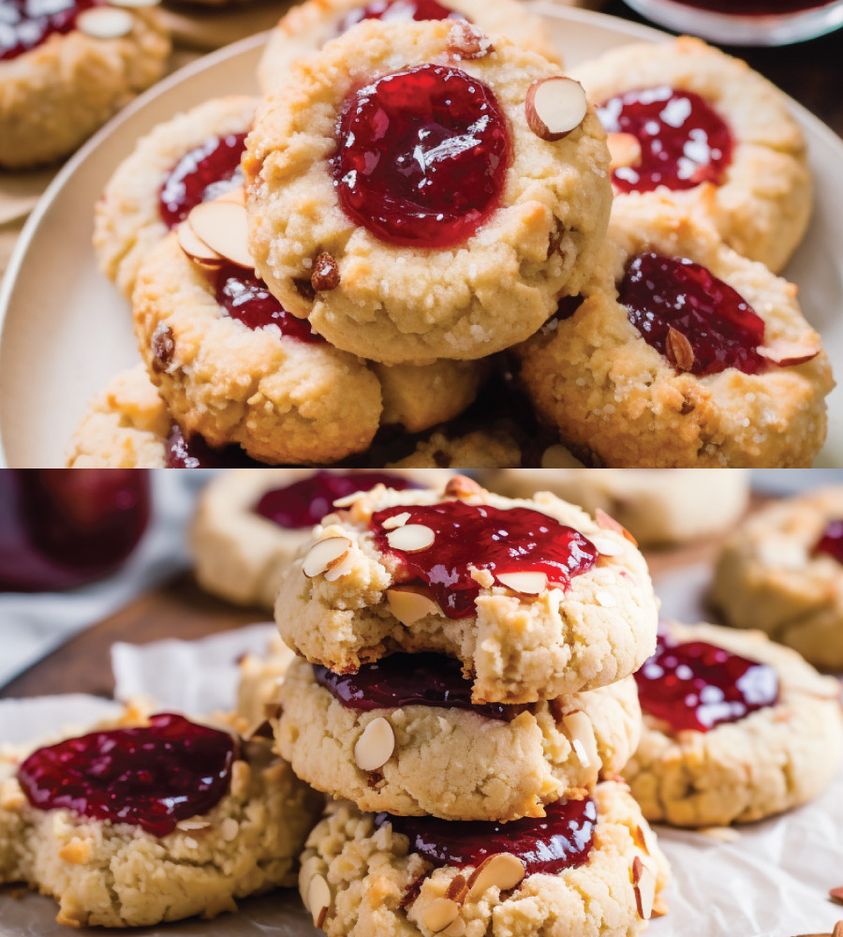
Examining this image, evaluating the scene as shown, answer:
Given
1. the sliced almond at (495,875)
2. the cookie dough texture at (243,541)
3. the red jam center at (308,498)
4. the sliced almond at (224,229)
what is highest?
the sliced almond at (224,229)

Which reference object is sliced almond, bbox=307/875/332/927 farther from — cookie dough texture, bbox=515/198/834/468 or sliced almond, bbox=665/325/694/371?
sliced almond, bbox=665/325/694/371

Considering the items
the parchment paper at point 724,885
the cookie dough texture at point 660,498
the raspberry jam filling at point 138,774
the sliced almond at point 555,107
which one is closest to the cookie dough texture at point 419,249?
the sliced almond at point 555,107

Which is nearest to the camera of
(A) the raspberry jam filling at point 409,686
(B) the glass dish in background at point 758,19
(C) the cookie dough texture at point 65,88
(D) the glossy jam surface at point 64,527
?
(A) the raspberry jam filling at point 409,686

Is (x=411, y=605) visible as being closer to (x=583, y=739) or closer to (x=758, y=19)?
(x=583, y=739)

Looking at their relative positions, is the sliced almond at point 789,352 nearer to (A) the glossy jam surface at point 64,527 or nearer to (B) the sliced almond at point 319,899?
(B) the sliced almond at point 319,899

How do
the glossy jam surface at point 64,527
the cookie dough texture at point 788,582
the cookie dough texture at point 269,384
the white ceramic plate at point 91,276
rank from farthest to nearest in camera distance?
the glossy jam surface at point 64,527 → the cookie dough texture at point 788,582 → the white ceramic plate at point 91,276 → the cookie dough texture at point 269,384

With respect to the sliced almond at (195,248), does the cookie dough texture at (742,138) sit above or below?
above

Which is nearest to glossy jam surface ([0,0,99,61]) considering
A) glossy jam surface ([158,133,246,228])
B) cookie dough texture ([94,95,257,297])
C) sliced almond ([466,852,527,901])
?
cookie dough texture ([94,95,257,297])
